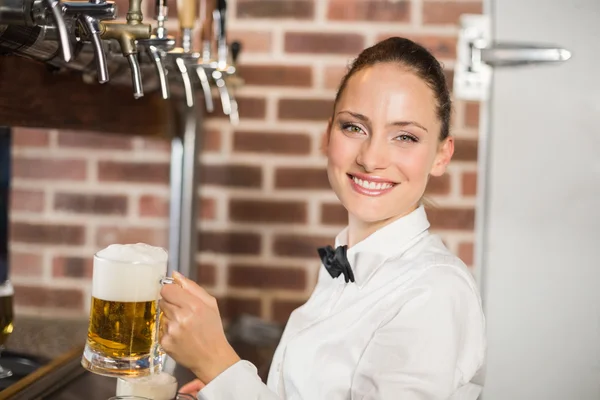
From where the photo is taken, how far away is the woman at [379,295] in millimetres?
1036

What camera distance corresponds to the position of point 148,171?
2068 mm

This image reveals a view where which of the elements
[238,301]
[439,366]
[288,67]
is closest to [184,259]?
[238,301]

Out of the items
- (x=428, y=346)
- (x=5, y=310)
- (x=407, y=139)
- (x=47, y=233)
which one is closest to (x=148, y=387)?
(x=5, y=310)

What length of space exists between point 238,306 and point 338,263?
837 millimetres

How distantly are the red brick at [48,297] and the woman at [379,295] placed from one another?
34.0 inches

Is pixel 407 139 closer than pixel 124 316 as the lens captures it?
No

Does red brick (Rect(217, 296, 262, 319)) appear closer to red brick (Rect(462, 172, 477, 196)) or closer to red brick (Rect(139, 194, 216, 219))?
red brick (Rect(139, 194, 216, 219))

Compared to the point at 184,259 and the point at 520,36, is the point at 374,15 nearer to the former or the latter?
the point at 520,36

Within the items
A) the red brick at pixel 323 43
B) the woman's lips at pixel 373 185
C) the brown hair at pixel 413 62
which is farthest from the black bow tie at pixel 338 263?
the red brick at pixel 323 43

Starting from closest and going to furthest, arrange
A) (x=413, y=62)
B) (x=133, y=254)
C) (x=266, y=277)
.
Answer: (x=133, y=254) < (x=413, y=62) < (x=266, y=277)

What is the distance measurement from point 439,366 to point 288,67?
1172 mm

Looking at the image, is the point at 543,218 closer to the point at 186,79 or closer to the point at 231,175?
the point at 231,175

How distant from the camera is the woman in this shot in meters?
1.04

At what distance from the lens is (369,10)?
1969mm
